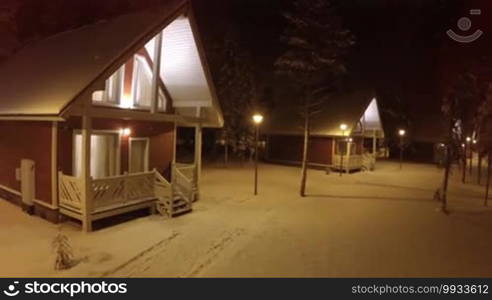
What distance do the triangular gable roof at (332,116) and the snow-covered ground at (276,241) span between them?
13.2m

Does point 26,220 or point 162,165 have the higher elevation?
point 162,165

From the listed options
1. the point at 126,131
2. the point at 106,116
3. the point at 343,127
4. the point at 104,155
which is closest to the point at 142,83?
the point at 126,131

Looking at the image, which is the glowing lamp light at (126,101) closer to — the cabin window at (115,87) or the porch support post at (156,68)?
the cabin window at (115,87)

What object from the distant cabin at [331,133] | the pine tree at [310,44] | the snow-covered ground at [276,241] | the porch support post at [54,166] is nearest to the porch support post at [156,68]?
the porch support post at [54,166]

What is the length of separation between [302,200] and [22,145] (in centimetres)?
1167

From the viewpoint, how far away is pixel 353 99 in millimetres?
33250

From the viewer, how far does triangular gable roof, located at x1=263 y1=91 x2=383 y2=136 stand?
1205 inches

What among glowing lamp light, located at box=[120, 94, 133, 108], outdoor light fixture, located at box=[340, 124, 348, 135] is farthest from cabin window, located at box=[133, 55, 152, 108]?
outdoor light fixture, located at box=[340, 124, 348, 135]

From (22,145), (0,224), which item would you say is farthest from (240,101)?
(0,224)

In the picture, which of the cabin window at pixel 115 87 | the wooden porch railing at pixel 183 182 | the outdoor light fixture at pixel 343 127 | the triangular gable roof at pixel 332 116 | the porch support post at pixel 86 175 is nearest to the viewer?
the porch support post at pixel 86 175

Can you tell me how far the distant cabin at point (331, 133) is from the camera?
3034cm

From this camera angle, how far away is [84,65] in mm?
12039

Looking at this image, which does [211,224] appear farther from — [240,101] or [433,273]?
[240,101]

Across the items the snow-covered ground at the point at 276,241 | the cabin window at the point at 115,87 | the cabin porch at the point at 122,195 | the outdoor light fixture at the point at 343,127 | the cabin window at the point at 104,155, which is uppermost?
the cabin window at the point at 115,87
